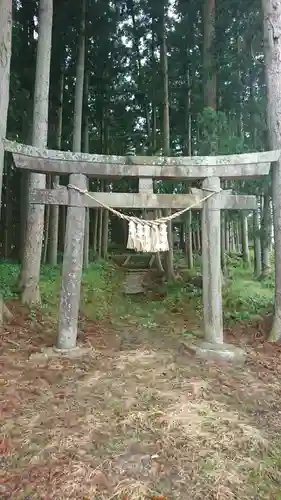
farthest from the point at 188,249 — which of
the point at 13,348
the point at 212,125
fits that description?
the point at 13,348

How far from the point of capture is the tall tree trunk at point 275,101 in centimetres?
601

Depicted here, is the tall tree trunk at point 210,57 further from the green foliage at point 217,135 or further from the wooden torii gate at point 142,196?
the wooden torii gate at point 142,196

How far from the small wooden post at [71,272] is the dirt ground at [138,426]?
0.46 metres

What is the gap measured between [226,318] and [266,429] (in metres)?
3.85

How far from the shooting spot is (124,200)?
5496mm

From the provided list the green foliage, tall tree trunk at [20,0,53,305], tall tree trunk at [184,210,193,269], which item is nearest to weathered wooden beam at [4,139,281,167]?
tall tree trunk at [20,0,53,305]

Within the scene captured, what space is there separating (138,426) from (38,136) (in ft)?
20.9

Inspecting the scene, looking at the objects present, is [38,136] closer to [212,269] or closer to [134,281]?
[212,269]

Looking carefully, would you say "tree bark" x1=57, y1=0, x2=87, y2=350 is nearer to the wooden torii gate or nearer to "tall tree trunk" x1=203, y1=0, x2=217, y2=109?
the wooden torii gate

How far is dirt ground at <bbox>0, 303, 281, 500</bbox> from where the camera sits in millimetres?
2686

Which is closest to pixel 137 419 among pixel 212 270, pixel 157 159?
pixel 212 270

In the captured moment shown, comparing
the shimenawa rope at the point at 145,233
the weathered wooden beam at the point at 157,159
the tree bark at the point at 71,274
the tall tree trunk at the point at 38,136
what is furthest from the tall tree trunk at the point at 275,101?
the tall tree trunk at the point at 38,136

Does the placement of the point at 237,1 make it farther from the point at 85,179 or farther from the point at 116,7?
the point at 85,179

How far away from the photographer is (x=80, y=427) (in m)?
3.44
